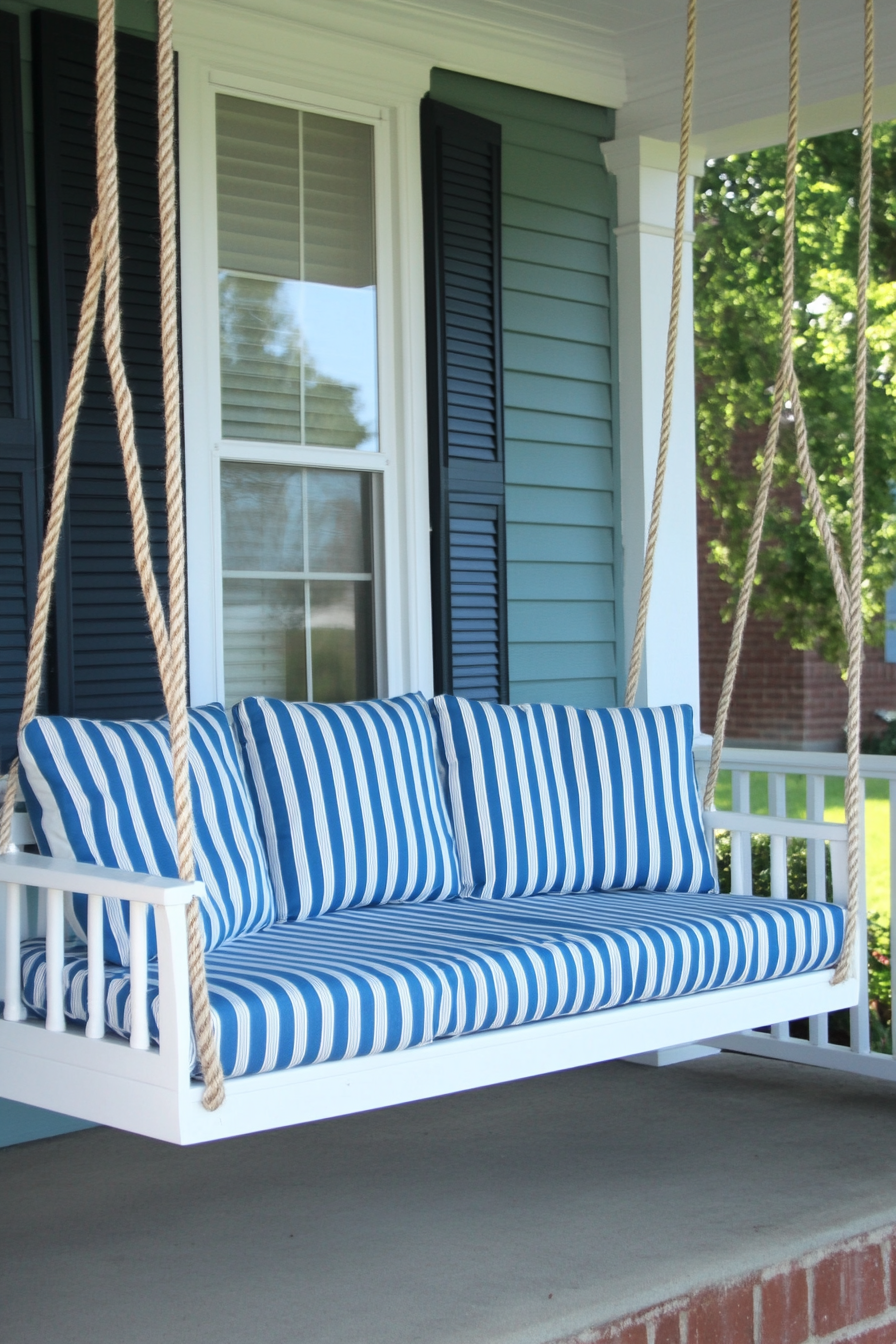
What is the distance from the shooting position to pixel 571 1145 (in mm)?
3355

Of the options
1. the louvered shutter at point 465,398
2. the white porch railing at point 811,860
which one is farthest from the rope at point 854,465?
the louvered shutter at point 465,398

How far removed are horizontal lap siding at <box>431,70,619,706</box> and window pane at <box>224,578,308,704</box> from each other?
0.74m

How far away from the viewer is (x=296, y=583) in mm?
3807

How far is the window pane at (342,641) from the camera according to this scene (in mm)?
3852

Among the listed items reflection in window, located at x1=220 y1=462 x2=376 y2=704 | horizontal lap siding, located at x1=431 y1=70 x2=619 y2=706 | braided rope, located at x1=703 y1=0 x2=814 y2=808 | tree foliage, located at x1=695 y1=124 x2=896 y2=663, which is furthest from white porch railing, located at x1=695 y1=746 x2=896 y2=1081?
tree foliage, located at x1=695 y1=124 x2=896 y2=663

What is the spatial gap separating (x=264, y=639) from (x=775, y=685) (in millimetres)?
7689

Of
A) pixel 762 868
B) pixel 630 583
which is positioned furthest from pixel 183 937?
pixel 762 868

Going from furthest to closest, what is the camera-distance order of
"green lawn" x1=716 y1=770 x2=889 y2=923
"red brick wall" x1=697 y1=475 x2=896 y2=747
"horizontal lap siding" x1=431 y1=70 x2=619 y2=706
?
"red brick wall" x1=697 y1=475 x2=896 y2=747
"green lawn" x1=716 y1=770 x2=889 y2=923
"horizontal lap siding" x1=431 y1=70 x2=619 y2=706

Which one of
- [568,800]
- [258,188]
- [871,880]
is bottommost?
[871,880]

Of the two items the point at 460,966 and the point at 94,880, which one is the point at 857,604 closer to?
the point at 460,966

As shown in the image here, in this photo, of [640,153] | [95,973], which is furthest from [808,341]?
[95,973]

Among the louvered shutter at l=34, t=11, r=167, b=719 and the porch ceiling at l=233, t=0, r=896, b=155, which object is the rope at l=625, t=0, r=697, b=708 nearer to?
the porch ceiling at l=233, t=0, r=896, b=155

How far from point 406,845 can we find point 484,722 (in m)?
0.41

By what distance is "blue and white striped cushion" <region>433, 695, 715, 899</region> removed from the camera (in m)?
3.38
